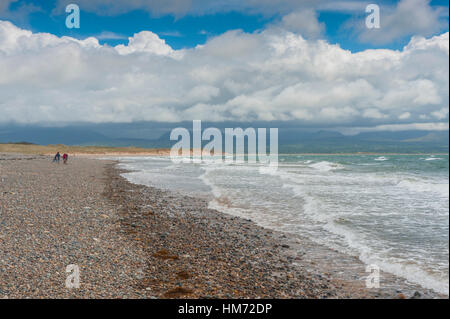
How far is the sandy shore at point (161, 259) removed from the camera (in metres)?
7.40

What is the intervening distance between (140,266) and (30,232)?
15.0 feet

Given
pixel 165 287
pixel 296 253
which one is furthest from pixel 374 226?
pixel 165 287

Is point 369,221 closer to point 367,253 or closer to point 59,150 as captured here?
point 367,253

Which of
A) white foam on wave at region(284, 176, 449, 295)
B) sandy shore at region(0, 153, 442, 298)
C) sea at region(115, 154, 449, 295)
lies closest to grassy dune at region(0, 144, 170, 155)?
sea at region(115, 154, 449, 295)

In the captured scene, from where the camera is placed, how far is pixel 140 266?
8.77 metres

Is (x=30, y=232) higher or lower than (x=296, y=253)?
higher

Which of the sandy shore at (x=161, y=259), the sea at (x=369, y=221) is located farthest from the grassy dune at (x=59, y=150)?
the sandy shore at (x=161, y=259)

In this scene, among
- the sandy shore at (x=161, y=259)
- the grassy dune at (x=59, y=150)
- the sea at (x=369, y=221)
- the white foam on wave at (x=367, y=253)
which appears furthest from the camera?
the grassy dune at (x=59, y=150)

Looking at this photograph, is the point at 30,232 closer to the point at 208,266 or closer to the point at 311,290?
the point at 208,266

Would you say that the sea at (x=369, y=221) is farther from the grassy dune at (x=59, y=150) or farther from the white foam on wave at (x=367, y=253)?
the grassy dune at (x=59, y=150)

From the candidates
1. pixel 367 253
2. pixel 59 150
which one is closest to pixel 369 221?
pixel 367 253

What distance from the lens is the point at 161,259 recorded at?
952 cm

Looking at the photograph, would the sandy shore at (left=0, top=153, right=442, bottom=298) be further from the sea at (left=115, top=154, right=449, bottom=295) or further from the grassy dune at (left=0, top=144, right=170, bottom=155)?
the grassy dune at (left=0, top=144, right=170, bottom=155)

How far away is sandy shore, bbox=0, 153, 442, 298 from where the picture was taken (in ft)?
24.3
